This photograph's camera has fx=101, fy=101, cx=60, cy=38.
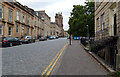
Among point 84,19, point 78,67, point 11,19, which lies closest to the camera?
point 78,67

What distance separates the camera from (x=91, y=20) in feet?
98.8

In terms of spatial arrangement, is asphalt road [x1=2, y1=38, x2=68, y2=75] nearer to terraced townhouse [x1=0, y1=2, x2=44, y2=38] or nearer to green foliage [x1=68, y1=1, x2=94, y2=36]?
terraced townhouse [x1=0, y1=2, x2=44, y2=38]

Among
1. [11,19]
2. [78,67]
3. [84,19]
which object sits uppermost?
[84,19]

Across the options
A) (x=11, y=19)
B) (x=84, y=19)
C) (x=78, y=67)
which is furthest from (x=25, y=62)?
(x=84, y=19)

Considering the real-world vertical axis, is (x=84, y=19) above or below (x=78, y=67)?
above

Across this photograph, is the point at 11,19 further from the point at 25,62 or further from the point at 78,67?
the point at 78,67

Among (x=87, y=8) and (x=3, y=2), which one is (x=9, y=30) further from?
(x=87, y=8)

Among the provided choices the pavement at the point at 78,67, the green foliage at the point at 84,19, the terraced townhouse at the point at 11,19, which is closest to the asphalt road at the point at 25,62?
the pavement at the point at 78,67

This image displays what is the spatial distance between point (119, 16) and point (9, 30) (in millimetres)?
24447

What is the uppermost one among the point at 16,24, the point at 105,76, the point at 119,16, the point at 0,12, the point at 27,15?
the point at 27,15

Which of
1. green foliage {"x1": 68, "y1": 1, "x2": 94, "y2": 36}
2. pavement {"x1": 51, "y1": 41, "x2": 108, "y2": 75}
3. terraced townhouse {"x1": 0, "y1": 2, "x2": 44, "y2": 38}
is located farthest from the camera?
green foliage {"x1": 68, "y1": 1, "x2": 94, "y2": 36}

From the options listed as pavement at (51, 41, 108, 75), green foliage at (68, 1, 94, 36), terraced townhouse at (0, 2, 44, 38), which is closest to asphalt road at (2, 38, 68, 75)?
pavement at (51, 41, 108, 75)

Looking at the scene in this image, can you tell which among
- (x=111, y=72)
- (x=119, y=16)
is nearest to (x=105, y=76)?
(x=111, y=72)

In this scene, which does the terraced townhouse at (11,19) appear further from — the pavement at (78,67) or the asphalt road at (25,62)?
the pavement at (78,67)
